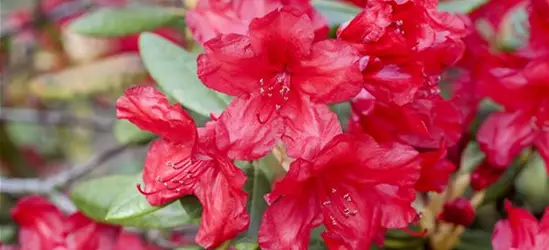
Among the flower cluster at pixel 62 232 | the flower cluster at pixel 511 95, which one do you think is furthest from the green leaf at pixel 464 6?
the flower cluster at pixel 62 232

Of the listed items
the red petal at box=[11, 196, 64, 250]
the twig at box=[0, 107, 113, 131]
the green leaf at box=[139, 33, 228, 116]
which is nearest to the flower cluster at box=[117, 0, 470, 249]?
the green leaf at box=[139, 33, 228, 116]

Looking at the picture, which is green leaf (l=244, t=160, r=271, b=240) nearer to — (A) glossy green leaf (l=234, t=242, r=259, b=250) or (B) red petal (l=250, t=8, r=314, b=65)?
(A) glossy green leaf (l=234, t=242, r=259, b=250)

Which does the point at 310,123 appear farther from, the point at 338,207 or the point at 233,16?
the point at 233,16

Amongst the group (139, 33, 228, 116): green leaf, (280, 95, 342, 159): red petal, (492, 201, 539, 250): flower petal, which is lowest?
(492, 201, 539, 250): flower petal

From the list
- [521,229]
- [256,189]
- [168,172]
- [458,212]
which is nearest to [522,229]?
[521,229]

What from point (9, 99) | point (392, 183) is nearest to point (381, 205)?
point (392, 183)

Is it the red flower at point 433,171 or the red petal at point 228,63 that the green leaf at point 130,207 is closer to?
the red petal at point 228,63
